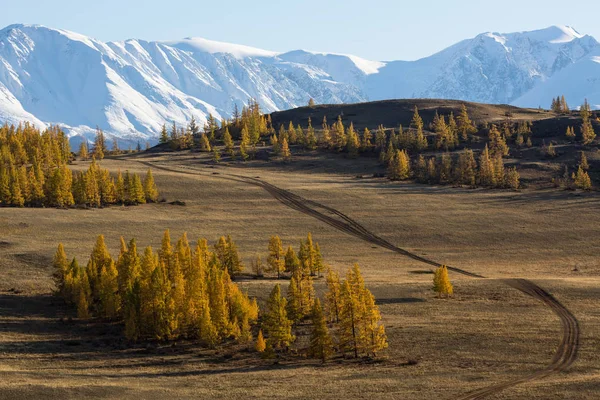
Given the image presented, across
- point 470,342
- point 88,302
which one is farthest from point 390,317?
point 88,302

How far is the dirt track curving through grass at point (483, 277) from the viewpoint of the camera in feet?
217

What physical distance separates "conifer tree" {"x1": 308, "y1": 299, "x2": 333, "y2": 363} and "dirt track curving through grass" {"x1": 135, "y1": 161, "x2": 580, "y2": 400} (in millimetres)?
17638

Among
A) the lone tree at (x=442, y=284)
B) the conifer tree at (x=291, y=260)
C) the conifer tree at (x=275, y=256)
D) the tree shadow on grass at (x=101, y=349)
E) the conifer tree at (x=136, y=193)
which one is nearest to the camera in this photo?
the tree shadow on grass at (x=101, y=349)

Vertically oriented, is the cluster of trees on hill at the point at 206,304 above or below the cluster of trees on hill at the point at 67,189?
below

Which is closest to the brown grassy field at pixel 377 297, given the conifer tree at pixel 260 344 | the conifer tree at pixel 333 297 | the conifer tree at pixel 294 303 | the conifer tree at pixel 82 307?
the conifer tree at pixel 260 344

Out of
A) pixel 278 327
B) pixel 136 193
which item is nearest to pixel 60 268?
pixel 278 327

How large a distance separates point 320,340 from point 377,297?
21742mm

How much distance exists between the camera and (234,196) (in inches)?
7087

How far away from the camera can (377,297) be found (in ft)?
316

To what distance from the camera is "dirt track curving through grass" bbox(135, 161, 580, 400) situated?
66188mm

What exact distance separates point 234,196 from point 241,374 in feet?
364

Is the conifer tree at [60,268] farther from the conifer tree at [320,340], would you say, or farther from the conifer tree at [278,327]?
the conifer tree at [320,340]

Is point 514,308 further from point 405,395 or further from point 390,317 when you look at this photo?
point 405,395

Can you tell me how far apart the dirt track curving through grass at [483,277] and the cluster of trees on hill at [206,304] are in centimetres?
1544
